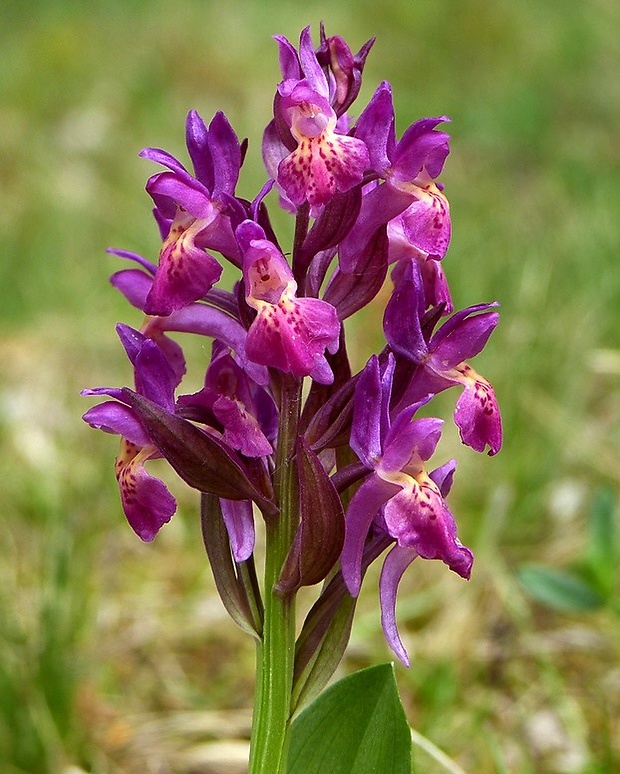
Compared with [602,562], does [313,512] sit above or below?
above

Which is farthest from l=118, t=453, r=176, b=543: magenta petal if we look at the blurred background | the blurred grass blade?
the blurred grass blade

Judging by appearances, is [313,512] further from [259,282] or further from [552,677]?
[552,677]

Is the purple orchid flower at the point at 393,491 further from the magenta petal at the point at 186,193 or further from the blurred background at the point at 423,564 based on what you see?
the blurred background at the point at 423,564

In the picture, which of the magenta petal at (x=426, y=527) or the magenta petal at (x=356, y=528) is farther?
the magenta petal at (x=356, y=528)

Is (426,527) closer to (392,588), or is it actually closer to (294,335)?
(392,588)

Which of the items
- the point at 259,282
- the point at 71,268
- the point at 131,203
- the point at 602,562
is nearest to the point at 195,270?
the point at 259,282

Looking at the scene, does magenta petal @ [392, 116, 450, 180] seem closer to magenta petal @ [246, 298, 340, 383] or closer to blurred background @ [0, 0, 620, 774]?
magenta petal @ [246, 298, 340, 383]

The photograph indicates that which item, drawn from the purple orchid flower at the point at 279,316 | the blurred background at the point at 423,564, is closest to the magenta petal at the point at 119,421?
the purple orchid flower at the point at 279,316
